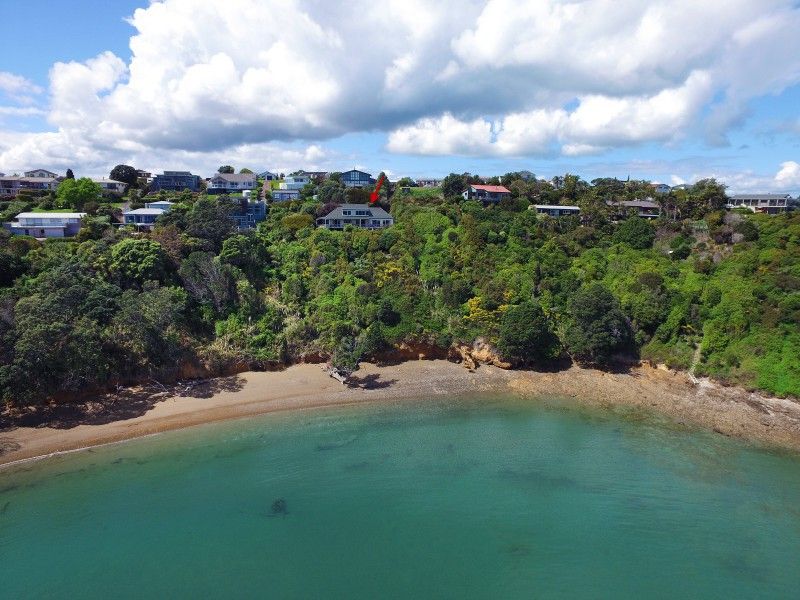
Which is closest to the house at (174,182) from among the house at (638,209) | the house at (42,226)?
the house at (42,226)

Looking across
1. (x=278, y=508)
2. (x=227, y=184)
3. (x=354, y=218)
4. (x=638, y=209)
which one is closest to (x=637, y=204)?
(x=638, y=209)

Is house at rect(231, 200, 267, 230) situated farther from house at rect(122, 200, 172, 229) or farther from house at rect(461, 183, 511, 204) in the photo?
house at rect(461, 183, 511, 204)

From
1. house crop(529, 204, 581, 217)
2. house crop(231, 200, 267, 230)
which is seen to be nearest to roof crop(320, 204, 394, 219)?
house crop(231, 200, 267, 230)

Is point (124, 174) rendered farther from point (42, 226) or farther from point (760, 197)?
point (760, 197)

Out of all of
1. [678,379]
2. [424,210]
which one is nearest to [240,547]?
[678,379]

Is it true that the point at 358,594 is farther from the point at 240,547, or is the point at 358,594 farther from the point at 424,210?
the point at 424,210

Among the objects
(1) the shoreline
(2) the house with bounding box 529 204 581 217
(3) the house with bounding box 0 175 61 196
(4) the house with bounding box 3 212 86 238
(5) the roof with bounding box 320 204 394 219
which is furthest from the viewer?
(3) the house with bounding box 0 175 61 196
